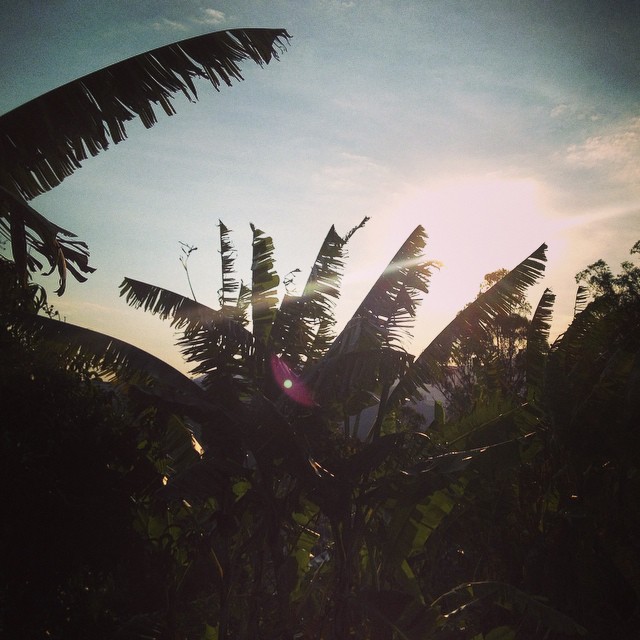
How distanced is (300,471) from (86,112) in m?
4.03

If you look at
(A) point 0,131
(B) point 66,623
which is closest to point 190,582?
(B) point 66,623

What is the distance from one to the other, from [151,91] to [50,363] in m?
4.81

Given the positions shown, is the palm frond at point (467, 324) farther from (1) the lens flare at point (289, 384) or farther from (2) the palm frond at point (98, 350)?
(2) the palm frond at point (98, 350)

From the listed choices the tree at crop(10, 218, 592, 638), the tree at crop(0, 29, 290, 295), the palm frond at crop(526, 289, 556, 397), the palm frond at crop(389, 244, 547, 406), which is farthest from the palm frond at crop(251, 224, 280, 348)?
the palm frond at crop(526, 289, 556, 397)

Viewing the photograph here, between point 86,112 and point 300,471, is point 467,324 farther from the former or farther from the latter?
point 86,112

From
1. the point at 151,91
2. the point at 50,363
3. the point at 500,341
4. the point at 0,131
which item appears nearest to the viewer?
the point at 0,131

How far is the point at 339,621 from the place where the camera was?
237 inches

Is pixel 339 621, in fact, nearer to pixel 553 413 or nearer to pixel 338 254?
pixel 553 413

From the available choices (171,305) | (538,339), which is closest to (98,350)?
(171,305)

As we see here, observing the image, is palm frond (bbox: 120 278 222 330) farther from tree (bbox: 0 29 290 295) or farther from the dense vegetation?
tree (bbox: 0 29 290 295)

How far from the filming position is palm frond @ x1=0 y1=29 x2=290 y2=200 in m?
3.28

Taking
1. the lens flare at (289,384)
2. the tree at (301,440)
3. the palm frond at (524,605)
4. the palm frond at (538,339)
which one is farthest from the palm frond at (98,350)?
the palm frond at (538,339)

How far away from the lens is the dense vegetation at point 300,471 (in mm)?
5668

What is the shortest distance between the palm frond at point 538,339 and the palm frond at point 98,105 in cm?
697
